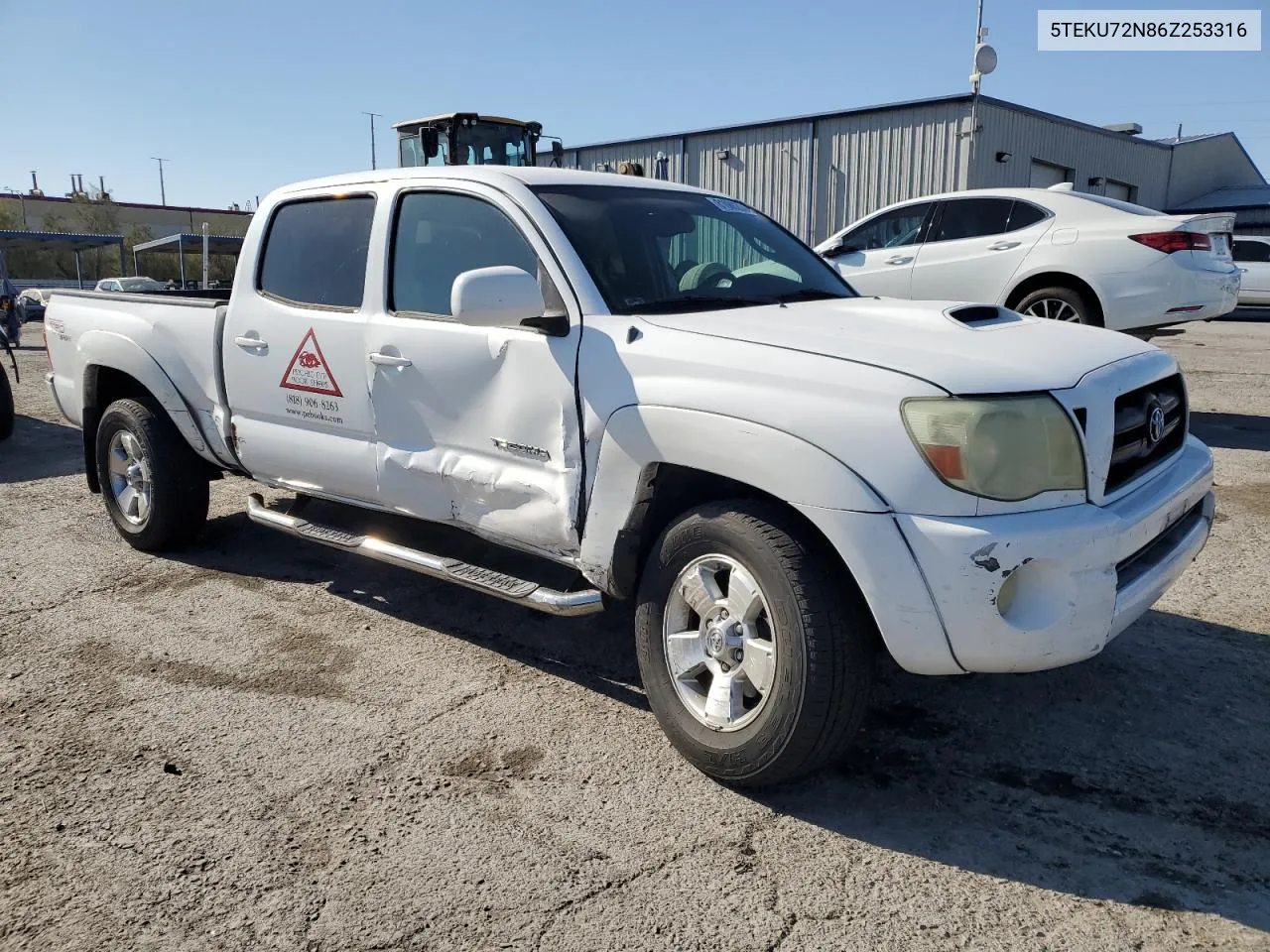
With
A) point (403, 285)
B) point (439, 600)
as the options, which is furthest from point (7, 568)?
point (403, 285)

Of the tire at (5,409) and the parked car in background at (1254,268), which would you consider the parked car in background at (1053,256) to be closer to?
the tire at (5,409)

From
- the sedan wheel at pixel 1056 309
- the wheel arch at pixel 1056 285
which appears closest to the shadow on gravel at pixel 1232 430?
the wheel arch at pixel 1056 285

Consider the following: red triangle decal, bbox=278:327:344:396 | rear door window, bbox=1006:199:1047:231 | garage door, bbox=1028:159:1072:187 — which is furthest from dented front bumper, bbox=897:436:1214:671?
garage door, bbox=1028:159:1072:187

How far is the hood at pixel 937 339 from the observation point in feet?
8.84

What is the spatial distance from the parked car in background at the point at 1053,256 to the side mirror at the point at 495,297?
491 cm

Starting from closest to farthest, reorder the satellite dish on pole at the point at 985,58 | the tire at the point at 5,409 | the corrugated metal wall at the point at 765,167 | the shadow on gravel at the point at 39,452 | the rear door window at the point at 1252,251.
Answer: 1. the shadow on gravel at the point at 39,452
2. the tire at the point at 5,409
3. the satellite dish on pole at the point at 985,58
4. the rear door window at the point at 1252,251
5. the corrugated metal wall at the point at 765,167

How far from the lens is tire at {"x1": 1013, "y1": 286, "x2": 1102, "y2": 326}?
8266 millimetres

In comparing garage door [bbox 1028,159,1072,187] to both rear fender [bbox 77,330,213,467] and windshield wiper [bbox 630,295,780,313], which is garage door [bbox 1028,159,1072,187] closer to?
windshield wiper [bbox 630,295,780,313]

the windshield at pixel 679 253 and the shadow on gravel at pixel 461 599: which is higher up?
the windshield at pixel 679 253

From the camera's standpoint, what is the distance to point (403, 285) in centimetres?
398

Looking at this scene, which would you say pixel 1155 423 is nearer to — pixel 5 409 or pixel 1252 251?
pixel 5 409

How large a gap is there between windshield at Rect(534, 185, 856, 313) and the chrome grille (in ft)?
4.14

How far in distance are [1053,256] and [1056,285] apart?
0.25 metres

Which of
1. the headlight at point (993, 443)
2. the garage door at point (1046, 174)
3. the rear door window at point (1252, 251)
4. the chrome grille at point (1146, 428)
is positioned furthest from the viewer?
the garage door at point (1046, 174)
